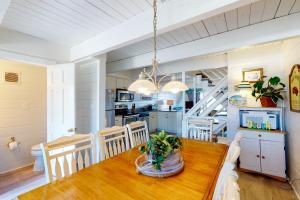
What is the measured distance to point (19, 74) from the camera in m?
3.07

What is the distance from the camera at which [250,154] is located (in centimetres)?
269

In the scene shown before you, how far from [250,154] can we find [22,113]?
172 inches

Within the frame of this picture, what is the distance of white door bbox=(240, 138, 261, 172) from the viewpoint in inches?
103

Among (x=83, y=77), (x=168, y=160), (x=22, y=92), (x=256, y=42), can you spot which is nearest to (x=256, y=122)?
(x=256, y=42)

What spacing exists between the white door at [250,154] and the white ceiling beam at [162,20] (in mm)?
2307

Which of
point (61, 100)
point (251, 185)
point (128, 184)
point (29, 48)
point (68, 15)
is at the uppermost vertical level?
point (68, 15)

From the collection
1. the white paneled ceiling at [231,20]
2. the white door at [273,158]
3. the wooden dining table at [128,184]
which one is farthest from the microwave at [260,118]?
the wooden dining table at [128,184]

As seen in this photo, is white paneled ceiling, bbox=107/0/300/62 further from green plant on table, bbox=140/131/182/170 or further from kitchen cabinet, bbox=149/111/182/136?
kitchen cabinet, bbox=149/111/182/136

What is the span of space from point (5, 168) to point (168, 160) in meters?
3.27

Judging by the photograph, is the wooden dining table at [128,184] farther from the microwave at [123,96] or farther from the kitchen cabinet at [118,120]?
the microwave at [123,96]

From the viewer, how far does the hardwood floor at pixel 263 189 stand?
6.98 feet

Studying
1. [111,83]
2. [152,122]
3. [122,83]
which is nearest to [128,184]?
[111,83]

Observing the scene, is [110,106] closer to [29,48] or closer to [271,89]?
[29,48]

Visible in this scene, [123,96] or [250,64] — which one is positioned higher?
[250,64]
